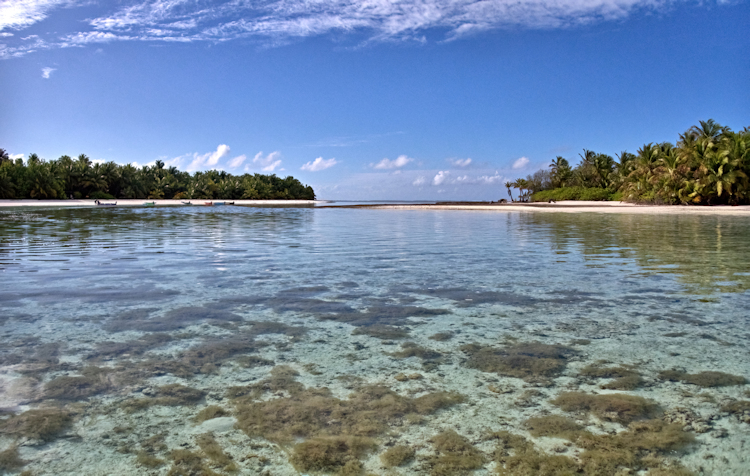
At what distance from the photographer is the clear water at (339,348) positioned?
3.02 metres

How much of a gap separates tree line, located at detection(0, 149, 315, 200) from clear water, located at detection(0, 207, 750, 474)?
72455 mm

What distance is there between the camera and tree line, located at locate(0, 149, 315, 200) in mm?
69125

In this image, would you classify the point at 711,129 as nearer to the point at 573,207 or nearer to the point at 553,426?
the point at 573,207

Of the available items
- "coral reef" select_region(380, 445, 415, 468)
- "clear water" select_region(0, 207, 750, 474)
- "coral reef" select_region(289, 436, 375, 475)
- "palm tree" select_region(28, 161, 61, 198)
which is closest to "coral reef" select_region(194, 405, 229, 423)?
"clear water" select_region(0, 207, 750, 474)

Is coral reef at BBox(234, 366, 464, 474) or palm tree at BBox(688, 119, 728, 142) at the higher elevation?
palm tree at BBox(688, 119, 728, 142)

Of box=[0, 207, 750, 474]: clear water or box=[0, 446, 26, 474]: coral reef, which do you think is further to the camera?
box=[0, 207, 750, 474]: clear water

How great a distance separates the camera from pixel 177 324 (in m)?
5.80

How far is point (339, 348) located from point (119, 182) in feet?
328

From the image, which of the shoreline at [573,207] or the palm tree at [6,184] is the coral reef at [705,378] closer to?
the shoreline at [573,207]

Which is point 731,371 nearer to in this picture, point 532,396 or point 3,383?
point 532,396

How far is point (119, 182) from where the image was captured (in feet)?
301

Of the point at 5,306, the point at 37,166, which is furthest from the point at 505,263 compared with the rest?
the point at 37,166

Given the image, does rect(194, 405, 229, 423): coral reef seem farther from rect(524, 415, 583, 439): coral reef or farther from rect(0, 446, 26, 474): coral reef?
rect(524, 415, 583, 439): coral reef

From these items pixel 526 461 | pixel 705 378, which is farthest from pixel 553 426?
pixel 705 378
